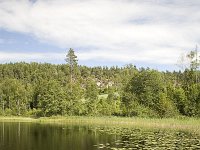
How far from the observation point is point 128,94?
8719cm

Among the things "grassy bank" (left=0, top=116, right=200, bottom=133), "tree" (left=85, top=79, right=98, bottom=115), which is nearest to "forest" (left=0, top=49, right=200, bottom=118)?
"tree" (left=85, top=79, right=98, bottom=115)

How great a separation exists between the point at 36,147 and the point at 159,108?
48150 mm

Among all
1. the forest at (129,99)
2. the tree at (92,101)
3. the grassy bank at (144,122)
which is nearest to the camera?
the grassy bank at (144,122)

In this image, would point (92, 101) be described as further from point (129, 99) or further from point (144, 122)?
point (144, 122)

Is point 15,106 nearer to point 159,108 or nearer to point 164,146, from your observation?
point 159,108

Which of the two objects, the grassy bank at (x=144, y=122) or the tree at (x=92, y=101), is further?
the tree at (x=92, y=101)

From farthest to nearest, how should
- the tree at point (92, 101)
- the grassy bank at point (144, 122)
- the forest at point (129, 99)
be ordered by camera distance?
the tree at point (92, 101)
the forest at point (129, 99)
the grassy bank at point (144, 122)

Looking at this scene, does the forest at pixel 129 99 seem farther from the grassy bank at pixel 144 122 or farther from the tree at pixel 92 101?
the grassy bank at pixel 144 122

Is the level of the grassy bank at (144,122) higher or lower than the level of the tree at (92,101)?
lower

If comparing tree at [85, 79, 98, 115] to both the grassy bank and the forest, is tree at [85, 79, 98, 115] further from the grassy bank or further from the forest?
the grassy bank

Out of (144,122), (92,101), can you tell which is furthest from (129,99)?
(144,122)

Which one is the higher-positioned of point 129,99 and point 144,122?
point 129,99

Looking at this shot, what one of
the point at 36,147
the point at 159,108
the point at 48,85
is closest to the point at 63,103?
the point at 48,85

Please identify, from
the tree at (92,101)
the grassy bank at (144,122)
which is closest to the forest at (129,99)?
the tree at (92,101)
